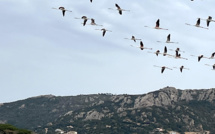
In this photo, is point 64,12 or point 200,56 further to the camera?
point 200,56

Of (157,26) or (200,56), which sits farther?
(200,56)

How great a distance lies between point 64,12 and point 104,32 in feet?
25.0

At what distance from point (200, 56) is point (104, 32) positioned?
16553mm

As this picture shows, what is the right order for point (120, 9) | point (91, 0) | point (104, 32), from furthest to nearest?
point (104, 32) → point (120, 9) → point (91, 0)

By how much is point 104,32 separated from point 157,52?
9.56m

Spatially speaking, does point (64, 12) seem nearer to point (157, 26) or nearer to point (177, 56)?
point (157, 26)

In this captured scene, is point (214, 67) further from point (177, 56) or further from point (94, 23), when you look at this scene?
point (94, 23)

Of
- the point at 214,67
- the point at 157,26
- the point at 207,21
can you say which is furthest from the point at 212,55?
the point at 157,26

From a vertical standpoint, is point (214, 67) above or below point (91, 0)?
below

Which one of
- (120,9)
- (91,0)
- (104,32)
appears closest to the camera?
(91,0)

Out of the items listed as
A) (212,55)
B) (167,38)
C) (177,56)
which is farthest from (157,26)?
(212,55)

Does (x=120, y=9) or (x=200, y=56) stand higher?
(x=120, y=9)

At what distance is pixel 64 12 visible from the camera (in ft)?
205

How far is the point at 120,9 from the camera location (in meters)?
61.9
